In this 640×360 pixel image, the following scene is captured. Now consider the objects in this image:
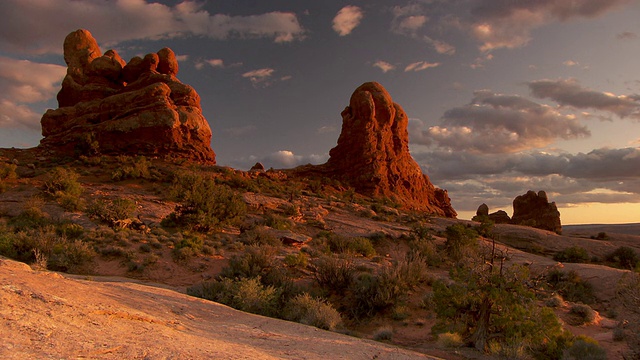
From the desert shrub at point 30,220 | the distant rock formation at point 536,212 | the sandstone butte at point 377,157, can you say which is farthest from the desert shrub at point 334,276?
the distant rock formation at point 536,212

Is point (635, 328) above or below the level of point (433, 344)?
above

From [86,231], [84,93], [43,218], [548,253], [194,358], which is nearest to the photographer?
[194,358]

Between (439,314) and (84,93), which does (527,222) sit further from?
(84,93)

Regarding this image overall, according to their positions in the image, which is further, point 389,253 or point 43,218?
point 389,253

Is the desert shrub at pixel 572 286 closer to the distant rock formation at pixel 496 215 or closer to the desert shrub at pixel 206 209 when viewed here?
the desert shrub at pixel 206 209

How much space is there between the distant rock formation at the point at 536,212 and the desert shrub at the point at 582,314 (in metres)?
32.3

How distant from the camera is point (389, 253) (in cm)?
2067

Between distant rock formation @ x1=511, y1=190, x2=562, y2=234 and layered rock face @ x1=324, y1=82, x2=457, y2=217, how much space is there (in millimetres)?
9362

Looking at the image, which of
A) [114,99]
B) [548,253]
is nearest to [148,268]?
[548,253]

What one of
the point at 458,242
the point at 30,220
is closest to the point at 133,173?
the point at 30,220

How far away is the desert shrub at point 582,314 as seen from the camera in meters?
10.5

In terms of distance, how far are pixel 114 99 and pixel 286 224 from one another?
27.2 m

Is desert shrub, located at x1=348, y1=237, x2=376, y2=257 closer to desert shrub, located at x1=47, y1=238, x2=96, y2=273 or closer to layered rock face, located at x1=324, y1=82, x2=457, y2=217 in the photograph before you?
desert shrub, located at x1=47, y1=238, x2=96, y2=273

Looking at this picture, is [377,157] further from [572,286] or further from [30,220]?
[30,220]
